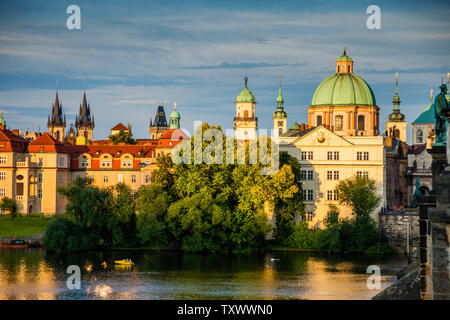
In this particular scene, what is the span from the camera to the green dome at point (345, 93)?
94750 mm

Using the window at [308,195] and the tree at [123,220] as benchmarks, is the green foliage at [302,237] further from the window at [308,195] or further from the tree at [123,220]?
the tree at [123,220]

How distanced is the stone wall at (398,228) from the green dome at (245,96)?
6247 cm

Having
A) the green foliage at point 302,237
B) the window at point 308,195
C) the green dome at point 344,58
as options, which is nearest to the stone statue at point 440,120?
the green foliage at point 302,237

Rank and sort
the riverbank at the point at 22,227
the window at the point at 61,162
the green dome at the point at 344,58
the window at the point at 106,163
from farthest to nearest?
the green dome at the point at 344,58 → the window at the point at 106,163 → the window at the point at 61,162 → the riverbank at the point at 22,227

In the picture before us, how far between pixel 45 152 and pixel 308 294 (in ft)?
177

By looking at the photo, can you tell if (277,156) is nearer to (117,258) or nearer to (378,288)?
(117,258)

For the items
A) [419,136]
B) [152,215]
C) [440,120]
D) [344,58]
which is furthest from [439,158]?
[419,136]

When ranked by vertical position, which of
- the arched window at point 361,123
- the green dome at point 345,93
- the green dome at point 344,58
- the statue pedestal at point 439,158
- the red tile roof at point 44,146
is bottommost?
the statue pedestal at point 439,158

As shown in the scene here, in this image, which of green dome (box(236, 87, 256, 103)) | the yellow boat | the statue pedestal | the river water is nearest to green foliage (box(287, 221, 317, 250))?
the river water

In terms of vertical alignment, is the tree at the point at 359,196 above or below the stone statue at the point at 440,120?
below

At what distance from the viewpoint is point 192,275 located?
54.7 meters

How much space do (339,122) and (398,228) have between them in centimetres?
2453

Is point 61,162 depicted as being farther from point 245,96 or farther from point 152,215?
point 245,96
